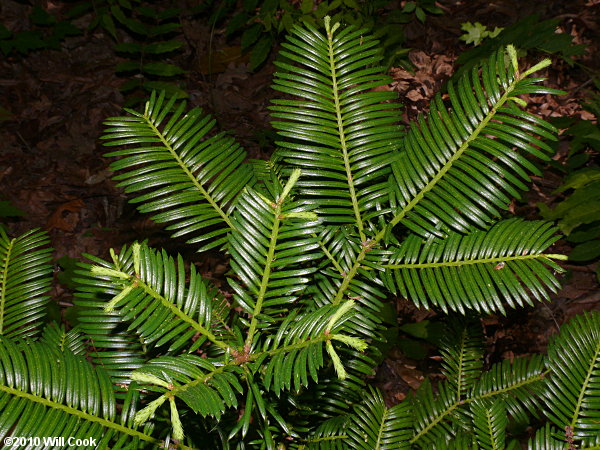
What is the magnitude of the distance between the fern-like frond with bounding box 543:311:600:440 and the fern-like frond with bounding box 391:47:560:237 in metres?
0.52

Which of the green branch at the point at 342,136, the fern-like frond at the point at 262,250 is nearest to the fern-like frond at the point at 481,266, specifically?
the green branch at the point at 342,136

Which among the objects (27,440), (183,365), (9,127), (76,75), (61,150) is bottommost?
(27,440)

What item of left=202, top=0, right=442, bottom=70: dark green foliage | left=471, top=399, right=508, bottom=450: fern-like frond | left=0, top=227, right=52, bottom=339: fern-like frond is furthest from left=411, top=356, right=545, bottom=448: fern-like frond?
left=202, top=0, right=442, bottom=70: dark green foliage

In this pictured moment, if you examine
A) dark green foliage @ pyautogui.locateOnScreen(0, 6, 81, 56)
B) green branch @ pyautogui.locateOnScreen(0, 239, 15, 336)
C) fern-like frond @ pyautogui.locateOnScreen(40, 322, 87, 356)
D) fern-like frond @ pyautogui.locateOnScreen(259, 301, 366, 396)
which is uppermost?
dark green foliage @ pyautogui.locateOnScreen(0, 6, 81, 56)

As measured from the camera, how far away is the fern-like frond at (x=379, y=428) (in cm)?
129

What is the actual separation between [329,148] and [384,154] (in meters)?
0.14

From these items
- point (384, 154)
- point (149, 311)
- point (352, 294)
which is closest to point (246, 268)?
point (149, 311)

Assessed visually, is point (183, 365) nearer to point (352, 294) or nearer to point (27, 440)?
point (27, 440)

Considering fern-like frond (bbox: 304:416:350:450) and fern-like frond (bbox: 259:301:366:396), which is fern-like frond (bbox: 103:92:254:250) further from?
fern-like frond (bbox: 304:416:350:450)

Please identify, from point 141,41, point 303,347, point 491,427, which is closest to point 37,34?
point 141,41

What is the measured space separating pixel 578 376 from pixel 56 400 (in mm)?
1272

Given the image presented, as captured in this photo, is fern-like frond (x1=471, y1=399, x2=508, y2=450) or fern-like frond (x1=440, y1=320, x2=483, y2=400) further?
fern-like frond (x1=440, y1=320, x2=483, y2=400)

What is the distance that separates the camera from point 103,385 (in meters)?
1.00

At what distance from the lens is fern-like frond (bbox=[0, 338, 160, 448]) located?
874 mm
